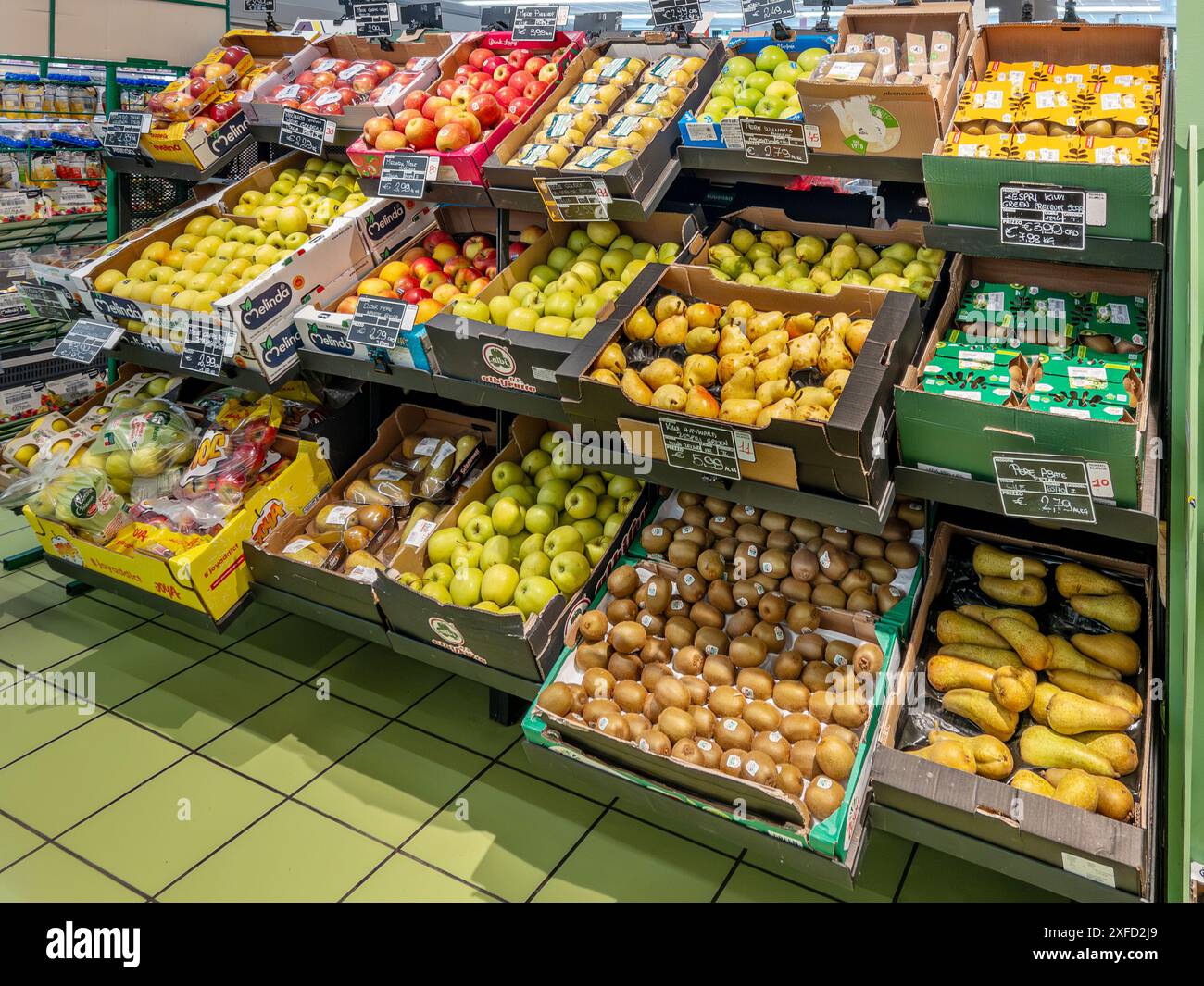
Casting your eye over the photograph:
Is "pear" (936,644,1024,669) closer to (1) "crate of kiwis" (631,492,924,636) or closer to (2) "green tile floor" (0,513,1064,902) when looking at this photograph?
(1) "crate of kiwis" (631,492,924,636)

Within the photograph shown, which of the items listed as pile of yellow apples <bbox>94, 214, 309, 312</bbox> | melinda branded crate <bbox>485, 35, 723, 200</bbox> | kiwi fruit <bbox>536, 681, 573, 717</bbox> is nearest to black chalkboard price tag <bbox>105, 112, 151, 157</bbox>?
pile of yellow apples <bbox>94, 214, 309, 312</bbox>

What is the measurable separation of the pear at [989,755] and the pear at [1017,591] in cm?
44

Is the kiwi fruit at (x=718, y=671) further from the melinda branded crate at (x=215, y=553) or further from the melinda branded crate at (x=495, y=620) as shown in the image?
the melinda branded crate at (x=215, y=553)

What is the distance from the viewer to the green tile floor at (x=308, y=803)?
2.34m

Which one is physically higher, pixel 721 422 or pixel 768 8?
pixel 768 8

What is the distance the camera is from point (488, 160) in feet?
8.86

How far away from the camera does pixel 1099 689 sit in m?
2.00

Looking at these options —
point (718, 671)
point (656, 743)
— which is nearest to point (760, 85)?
point (718, 671)

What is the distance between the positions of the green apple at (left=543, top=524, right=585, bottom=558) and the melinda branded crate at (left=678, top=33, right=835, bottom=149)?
1198mm

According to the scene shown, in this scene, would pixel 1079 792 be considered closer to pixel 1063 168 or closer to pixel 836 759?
pixel 836 759

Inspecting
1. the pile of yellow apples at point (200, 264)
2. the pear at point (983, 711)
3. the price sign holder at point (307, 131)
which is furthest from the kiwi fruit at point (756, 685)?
the price sign holder at point (307, 131)

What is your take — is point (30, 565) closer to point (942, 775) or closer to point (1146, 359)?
point (942, 775)

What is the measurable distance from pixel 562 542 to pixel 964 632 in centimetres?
115
